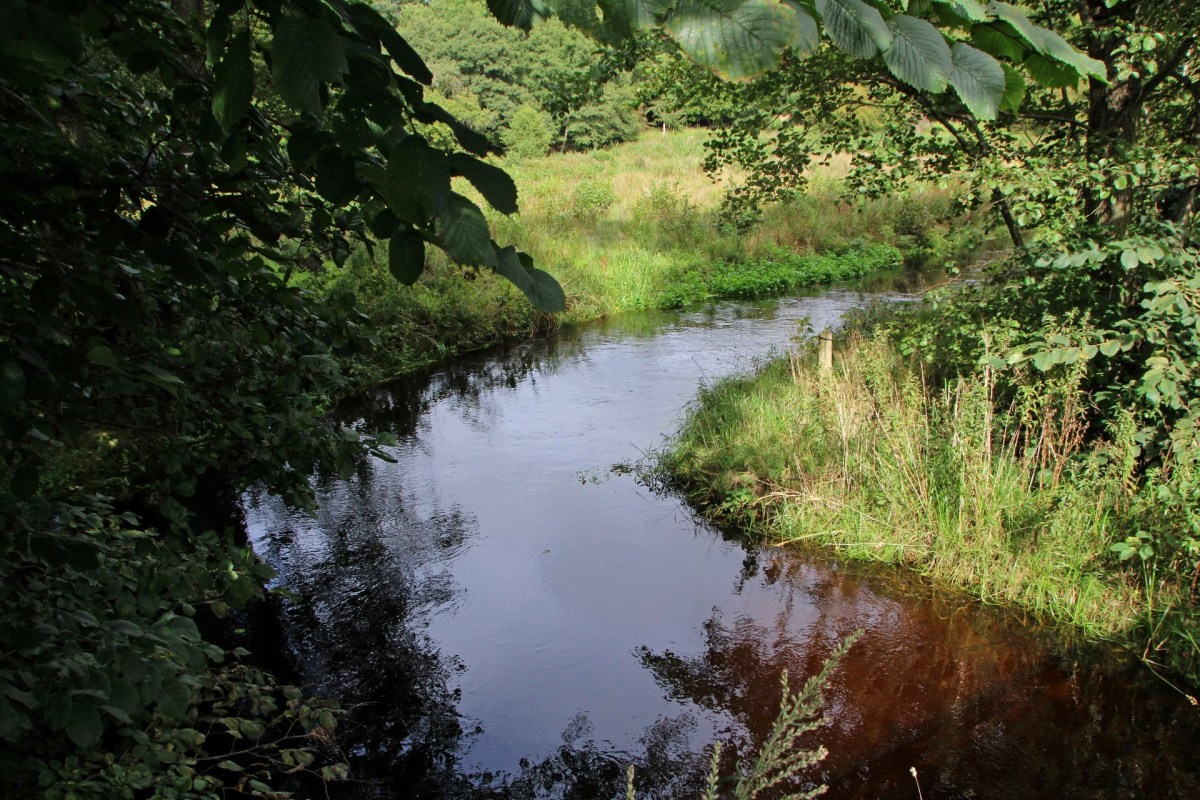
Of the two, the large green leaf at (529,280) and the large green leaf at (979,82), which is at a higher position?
the large green leaf at (979,82)

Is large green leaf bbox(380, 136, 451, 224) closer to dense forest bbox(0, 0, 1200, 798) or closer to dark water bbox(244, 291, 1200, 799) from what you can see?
dense forest bbox(0, 0, 1200, 798)

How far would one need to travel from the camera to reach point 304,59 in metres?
1.15

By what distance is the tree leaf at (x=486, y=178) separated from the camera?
1.24 metres

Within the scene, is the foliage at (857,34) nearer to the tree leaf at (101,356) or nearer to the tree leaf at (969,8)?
the tree leaf at (969,8)

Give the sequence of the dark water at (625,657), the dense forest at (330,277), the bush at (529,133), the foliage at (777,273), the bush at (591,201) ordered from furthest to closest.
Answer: the bush at (529,133) → the bush at (591,201) → the foliage at (777,273) → the dark water at (625,657) → the dense forest at (330,277)

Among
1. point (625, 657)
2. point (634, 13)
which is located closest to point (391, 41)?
point (634, 13)

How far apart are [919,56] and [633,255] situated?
1567 cm

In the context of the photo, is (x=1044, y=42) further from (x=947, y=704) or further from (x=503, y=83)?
(x=503, y=83)

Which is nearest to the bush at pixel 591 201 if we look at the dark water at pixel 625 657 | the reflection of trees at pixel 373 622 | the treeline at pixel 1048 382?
the dark water at pixel 625 657

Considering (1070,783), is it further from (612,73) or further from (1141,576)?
(612,73)

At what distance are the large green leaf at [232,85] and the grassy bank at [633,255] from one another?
8.83 m

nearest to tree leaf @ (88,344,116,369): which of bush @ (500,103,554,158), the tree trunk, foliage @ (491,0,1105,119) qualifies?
foliage @ (491,0,1105,119)

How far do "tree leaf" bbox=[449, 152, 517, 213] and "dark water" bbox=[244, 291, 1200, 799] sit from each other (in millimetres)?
3381

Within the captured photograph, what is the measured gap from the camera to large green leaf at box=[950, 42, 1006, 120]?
1.23 metres
